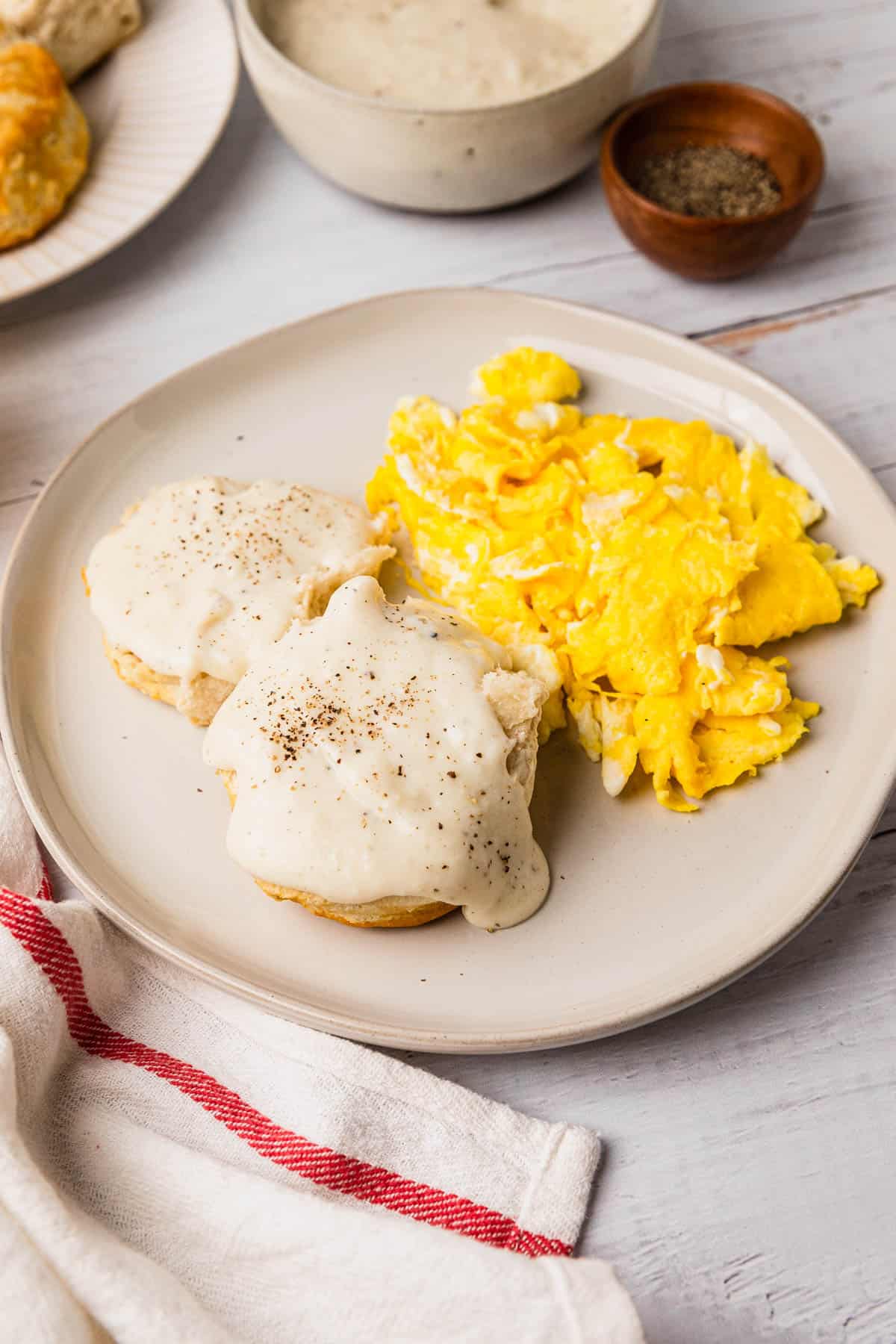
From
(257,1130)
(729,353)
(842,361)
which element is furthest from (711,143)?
(257,1130)

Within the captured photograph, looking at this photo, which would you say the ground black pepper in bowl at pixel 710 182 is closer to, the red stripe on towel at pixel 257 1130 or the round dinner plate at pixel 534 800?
the round dinner plate at pixel 534 800

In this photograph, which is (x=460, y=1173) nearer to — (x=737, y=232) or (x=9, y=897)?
(x=9, y=897)

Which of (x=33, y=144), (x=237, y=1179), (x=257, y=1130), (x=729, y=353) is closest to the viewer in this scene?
(x=237, y=1179)

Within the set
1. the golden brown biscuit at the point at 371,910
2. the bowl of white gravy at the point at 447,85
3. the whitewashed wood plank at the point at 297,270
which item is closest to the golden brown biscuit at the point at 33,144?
the whitewashed wood plank at the point at 297,270

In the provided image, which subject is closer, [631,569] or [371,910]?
[371,910]

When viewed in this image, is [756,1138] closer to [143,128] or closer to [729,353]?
[729,353]

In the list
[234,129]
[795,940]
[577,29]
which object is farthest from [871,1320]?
[234,129]
